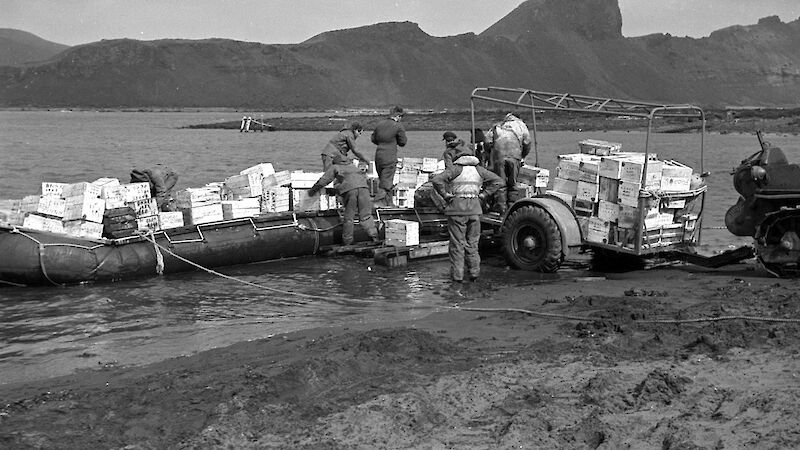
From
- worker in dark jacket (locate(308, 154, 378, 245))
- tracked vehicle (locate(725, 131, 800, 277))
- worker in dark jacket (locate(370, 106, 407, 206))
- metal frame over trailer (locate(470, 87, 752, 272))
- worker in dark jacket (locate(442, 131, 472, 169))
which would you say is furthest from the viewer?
worker in dark jacket (locate(370, 106, 407, 206))

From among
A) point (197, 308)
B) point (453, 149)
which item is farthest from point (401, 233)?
point (197, 308)

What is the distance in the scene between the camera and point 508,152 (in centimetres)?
1472

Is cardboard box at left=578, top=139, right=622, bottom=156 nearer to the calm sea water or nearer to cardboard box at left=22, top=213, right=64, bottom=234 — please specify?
the calm sea water

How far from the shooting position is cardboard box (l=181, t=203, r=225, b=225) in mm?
14672

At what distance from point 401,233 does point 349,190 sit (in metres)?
1.35

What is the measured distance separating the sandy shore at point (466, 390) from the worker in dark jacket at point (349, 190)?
218 inches

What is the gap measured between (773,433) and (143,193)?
440 inches

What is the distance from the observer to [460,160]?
12.4 meters

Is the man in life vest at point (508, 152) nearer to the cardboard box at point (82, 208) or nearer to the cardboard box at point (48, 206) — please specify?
the cardboard box at point (82, 208)

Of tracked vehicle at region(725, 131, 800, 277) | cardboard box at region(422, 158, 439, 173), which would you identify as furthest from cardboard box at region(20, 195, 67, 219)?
tracked vehicle at region(725, 131, 800, 277)

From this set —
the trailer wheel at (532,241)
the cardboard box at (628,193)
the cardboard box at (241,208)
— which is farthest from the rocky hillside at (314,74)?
the cardboard box at (628,193)

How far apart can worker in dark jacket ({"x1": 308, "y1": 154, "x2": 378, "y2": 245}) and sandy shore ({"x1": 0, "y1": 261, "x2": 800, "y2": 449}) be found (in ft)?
18.2

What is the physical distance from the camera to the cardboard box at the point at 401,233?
14789 millimetres

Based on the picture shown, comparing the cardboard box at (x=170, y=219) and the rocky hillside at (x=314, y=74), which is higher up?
the rocky hillside at (x=314, y=74)
